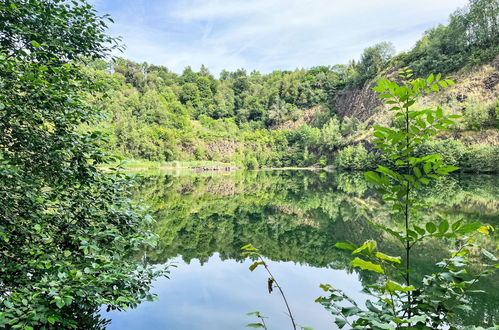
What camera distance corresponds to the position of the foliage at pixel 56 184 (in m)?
3.13

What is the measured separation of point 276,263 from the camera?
8125 mm

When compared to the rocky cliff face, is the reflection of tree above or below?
below

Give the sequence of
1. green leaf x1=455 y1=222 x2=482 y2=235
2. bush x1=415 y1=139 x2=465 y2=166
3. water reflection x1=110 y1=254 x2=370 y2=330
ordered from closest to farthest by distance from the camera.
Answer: green leaf x1=455 y1=222 x2=482 y2=235 → water reflection x1=110 y1=254 x2=370 y2=330 → bush x1=415 y1=139 x2=465 y2=166

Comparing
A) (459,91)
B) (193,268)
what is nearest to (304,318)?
(193,268)

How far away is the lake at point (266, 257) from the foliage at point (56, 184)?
969 mm

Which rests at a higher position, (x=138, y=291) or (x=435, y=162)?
(x=435, y=162)

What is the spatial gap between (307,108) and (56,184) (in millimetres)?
94767

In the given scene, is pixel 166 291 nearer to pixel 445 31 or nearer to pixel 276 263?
pixel 276 263

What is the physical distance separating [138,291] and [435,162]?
3.28 metres

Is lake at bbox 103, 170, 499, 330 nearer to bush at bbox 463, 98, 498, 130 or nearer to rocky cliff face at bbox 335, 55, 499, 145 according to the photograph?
rocky cliff face at bbox 335, 55, 499, 145

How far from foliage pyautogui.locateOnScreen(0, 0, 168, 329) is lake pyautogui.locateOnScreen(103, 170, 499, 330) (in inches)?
38.1

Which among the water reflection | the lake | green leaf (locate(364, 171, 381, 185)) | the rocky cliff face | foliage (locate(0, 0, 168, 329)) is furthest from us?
the rocky cliff face

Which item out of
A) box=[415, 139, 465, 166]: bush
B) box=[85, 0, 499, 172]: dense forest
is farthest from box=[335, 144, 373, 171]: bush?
box=[415, 139, 465, 166]: bush

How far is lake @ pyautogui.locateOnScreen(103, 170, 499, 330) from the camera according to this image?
5.30 meters
